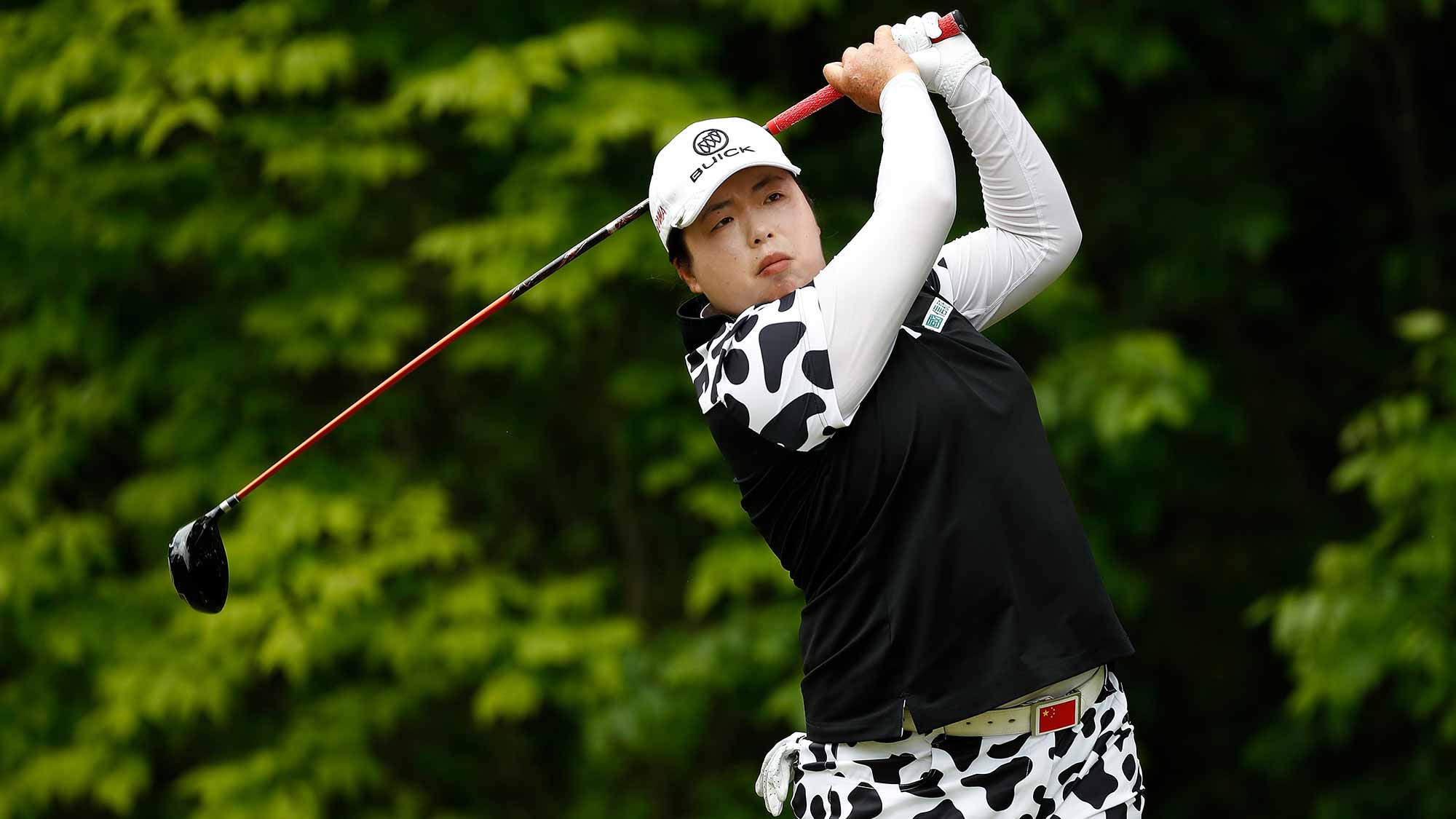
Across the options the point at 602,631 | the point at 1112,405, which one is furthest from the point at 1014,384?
the point at 602,631

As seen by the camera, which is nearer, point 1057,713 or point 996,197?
point 1057,713

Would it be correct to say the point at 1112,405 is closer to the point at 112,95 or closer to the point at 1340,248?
the point at 1340,248

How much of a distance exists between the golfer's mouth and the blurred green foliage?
8.95 ft

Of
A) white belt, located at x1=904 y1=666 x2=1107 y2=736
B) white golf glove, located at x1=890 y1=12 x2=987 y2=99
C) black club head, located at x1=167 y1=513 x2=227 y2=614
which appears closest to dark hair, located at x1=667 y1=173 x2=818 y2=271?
white golf glove, located at x1=890 y1=12 x2=987 y2=99

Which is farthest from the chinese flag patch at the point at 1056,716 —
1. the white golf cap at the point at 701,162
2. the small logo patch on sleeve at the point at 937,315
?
the white golf cap at the point at 701,162

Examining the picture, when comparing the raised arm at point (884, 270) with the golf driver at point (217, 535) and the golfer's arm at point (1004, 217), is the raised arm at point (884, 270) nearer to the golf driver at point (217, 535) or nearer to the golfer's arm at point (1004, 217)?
the golfer's arm at point (1004, 217)

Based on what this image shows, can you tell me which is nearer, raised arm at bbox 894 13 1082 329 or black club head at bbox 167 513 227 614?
raised arm at bbox 894 13 1082 329

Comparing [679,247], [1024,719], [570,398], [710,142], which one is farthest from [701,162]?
[570,398]

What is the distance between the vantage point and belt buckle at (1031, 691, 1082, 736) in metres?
1.79

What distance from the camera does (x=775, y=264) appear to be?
1.85 meters

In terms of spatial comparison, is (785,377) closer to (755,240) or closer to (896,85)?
(755,240)

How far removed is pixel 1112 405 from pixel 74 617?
351 centimetres

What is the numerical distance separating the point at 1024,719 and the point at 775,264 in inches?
23.6

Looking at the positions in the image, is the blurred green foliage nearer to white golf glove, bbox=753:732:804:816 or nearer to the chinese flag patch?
white golf glove, bbox=753:732:804:816
